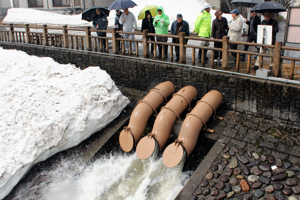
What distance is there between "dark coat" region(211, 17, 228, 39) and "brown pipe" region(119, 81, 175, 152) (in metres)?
2.32

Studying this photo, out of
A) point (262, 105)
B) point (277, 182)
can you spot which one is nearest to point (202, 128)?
point (262, 105)

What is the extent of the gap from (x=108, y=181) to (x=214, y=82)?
4.07 meters

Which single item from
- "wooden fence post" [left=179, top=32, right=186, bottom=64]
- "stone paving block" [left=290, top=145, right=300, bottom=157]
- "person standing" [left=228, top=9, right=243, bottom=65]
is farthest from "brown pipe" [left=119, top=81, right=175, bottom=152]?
"stone paving block" [left=290, top=145, right=300, bottom=157]

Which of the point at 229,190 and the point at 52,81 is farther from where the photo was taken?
the point at 52,81

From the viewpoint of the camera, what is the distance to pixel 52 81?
31.3 ft

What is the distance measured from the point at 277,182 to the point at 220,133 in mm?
1914

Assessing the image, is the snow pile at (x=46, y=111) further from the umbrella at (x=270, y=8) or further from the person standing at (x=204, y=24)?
the umbrella at (x=270, y=8)

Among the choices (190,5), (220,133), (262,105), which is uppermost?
(190,5)

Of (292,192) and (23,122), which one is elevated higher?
(23,122)

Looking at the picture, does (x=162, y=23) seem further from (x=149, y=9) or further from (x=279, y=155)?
(x=279, y=155)

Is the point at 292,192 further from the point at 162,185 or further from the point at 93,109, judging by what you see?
the point at 93,109

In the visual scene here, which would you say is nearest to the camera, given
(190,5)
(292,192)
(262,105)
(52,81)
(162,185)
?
(292,192)

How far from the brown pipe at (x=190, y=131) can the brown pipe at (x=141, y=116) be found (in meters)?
1.19

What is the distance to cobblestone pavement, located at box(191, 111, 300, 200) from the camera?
5797 mm
